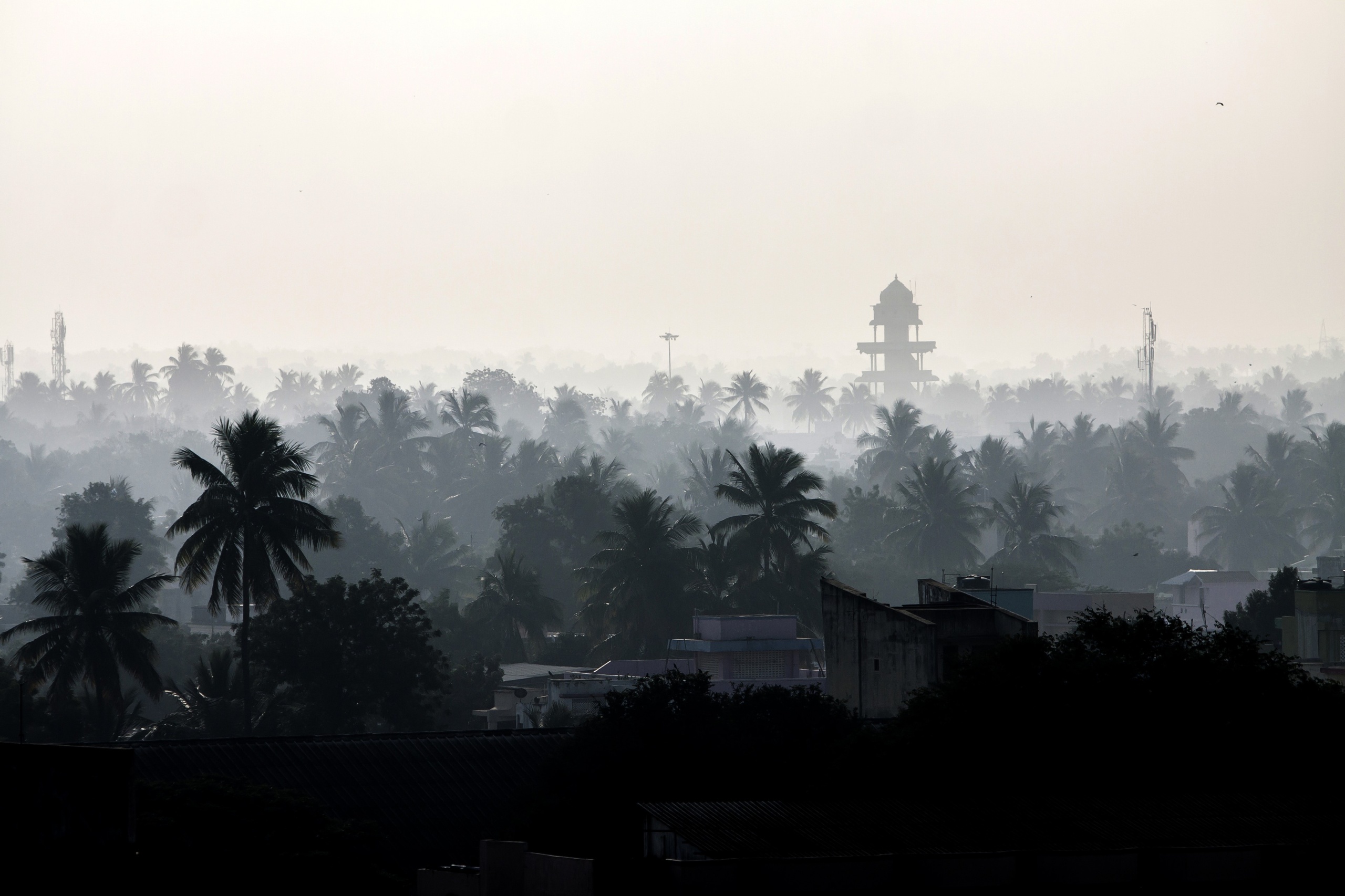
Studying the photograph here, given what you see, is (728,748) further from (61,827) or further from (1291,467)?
(1291,467)

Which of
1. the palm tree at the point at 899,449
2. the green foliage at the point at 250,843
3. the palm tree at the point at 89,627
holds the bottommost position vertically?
the green foliage at the point at 250,843

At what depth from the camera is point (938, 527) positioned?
3423 inches

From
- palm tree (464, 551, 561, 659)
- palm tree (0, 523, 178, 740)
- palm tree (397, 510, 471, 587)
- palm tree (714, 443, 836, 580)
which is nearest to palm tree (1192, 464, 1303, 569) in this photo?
palm tree (397, 510, 471, 587)

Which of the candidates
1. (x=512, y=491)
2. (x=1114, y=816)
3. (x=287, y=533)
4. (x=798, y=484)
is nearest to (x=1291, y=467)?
(x=512, y=491)

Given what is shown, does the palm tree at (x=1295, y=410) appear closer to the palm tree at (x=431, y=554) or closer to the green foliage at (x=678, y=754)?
the palm tree at (x=431, y=554)

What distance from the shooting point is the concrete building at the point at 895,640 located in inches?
1268

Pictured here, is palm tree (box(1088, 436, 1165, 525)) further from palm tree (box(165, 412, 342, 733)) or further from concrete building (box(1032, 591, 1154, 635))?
palm tree (box(165, 412, 342, 733))

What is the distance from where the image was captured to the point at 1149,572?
9788cm

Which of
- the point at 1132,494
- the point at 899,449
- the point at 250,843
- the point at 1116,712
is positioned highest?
the point at 899,449

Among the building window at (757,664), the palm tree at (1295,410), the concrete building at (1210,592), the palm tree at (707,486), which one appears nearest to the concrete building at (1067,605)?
the concrete building at (1210,592)

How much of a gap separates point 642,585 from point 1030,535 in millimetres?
34102

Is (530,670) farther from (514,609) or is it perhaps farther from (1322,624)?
(1322,624)

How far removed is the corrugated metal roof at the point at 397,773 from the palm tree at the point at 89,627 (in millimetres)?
11211

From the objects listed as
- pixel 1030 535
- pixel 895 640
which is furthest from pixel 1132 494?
pixel 895 640
